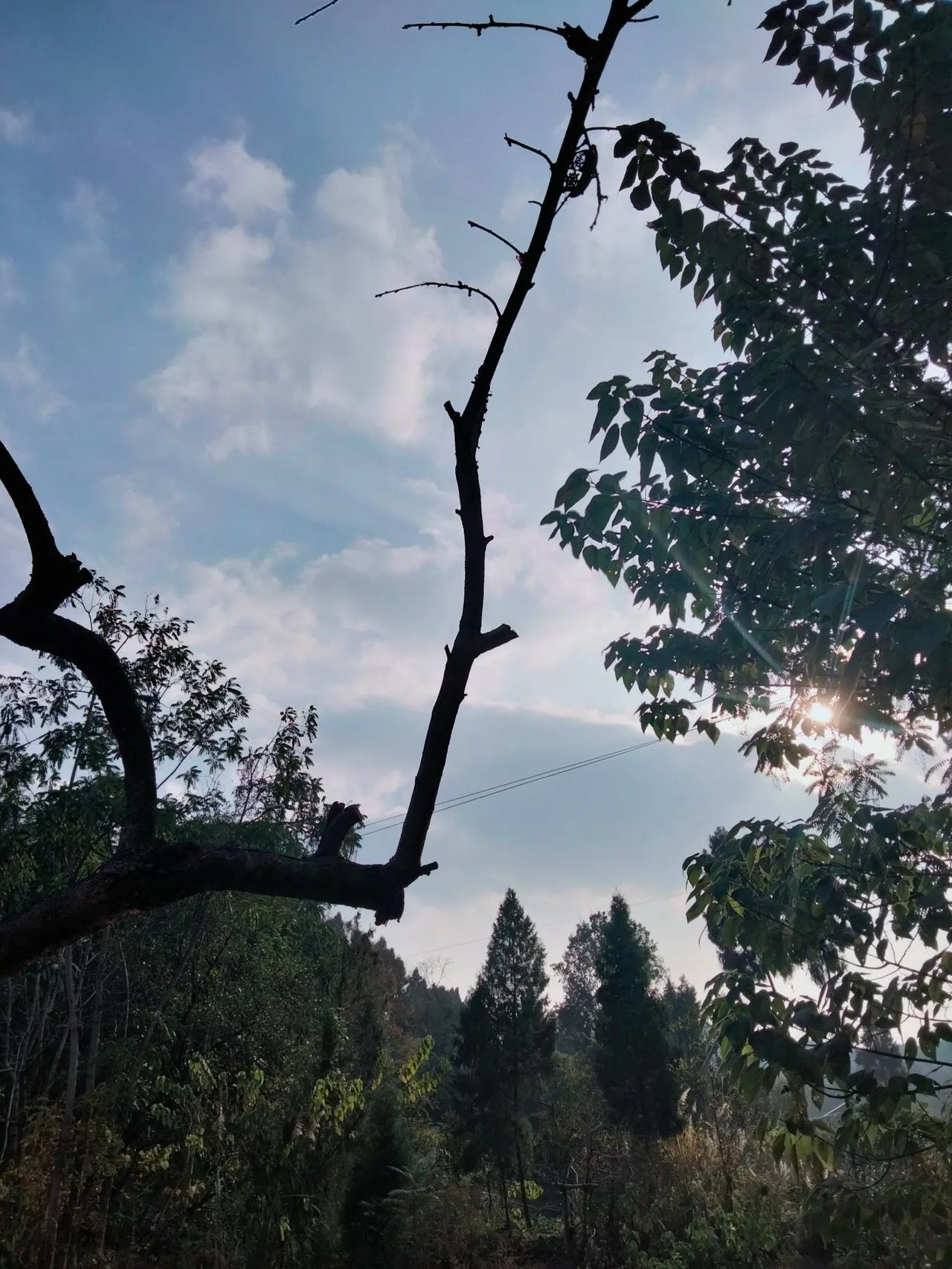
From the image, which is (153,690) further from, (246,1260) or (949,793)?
(949,793)

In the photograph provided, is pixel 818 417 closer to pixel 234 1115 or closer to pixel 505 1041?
pixel 234 1115

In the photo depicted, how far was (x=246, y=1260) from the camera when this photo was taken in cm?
1064

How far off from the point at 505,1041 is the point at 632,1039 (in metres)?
4.75

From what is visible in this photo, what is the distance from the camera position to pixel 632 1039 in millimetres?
26500

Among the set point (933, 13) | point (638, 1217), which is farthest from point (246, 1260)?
point (933, 13)

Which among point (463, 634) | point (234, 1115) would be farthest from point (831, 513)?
point (234, 1115)

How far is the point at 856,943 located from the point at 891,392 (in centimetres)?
203

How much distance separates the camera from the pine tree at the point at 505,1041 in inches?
929

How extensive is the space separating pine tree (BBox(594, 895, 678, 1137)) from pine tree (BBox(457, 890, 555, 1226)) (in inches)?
89.2

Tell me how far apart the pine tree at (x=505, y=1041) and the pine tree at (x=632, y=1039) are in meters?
2.27

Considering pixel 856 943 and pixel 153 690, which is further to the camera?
pixel 153 690

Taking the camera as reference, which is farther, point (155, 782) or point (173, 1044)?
point (173, 1044)

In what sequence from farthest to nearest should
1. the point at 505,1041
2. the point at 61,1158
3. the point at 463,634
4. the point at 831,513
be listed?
the point at 505,1041 → the point at 61,1158 → the point at 831,513 → the point at 463,634

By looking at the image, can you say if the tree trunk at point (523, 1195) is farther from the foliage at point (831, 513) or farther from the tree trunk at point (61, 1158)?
the foliage at point (831, 513)
